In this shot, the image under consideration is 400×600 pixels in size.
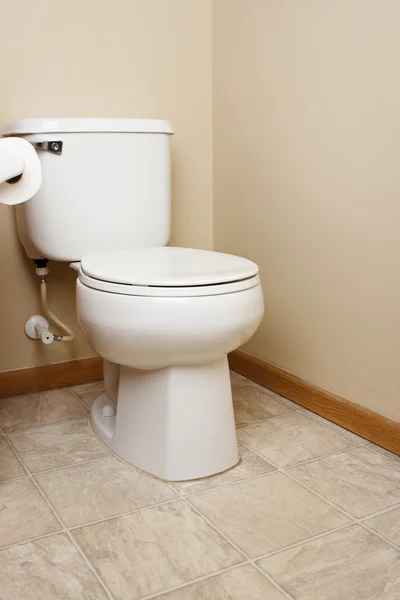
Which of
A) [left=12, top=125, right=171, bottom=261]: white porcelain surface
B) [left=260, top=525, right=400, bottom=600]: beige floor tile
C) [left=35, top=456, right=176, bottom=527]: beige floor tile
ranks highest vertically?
[left=12, top=125, right=171, bottom=261]: white porcelain surface

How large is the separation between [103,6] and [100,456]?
119cm

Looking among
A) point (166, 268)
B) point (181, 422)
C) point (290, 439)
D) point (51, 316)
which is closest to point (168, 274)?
point (166, 268)

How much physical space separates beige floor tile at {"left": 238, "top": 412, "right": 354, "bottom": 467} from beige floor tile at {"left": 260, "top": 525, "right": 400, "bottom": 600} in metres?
0.31

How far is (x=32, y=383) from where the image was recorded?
6.23ft

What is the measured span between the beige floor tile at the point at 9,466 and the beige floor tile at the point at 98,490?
55 mm

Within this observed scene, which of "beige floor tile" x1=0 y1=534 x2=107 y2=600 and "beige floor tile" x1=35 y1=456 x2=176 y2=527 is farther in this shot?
"beige floor tile" x1=35 y1=456 x2=176 y2=527

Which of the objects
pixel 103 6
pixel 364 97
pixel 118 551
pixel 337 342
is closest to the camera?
pixel 118 551

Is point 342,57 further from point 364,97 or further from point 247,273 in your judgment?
point 247,273

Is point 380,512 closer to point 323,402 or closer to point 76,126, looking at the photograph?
point 323,402

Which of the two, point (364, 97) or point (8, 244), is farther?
point (8, 244)

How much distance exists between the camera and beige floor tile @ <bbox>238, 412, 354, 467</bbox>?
1508 millimetres

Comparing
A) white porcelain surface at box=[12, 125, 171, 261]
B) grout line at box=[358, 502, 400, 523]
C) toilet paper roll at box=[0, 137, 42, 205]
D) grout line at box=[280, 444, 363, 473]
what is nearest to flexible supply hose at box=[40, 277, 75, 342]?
white porcelain surface at box=[12, 125, 171, 261]

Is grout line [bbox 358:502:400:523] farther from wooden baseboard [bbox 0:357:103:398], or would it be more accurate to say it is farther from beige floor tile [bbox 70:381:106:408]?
wooden baseboard [bbox 0:357:103:398]

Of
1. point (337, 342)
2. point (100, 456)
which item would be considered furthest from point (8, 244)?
point (337, 342)
